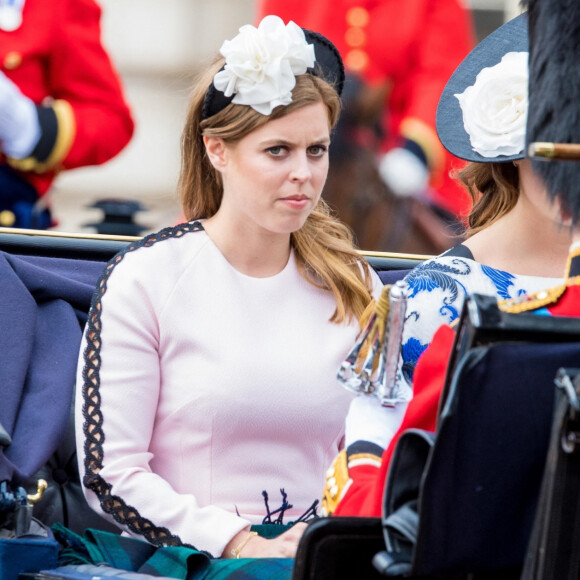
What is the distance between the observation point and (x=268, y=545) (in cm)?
219

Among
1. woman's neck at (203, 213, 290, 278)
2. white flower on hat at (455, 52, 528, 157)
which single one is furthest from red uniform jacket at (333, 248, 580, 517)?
woman's neck at (203, 213, 290, 278)

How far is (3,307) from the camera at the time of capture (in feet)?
8.14

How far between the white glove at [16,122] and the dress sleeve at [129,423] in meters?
0.95

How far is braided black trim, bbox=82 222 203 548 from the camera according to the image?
2.28 meters

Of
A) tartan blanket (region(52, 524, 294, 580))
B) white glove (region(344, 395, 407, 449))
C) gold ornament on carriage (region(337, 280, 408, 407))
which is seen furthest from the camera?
tartan blanket (region(52, 524, 294, 580))

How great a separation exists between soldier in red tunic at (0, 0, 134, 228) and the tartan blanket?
126 centimetres

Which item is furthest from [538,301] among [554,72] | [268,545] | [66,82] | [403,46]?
[403,46]

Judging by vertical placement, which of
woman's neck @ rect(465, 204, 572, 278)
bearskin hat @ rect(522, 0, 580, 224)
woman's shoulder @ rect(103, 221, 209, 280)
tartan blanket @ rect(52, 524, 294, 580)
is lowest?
tartan blanket @ rect(52, 524, 294, 580)

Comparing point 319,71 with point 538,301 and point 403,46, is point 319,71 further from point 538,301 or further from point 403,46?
point 403,46

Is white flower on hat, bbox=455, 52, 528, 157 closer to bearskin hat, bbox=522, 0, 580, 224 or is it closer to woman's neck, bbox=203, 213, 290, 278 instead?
woman's neck, bbox=203, 213, 290, 278

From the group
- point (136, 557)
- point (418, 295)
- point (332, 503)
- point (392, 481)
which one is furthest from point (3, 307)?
point (392, 481)

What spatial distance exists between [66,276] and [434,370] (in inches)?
49.9

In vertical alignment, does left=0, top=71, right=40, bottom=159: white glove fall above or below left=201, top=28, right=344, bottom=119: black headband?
below

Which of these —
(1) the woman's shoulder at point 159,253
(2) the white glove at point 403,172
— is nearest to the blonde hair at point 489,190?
(1) the woman's shoulder at point 159,253
